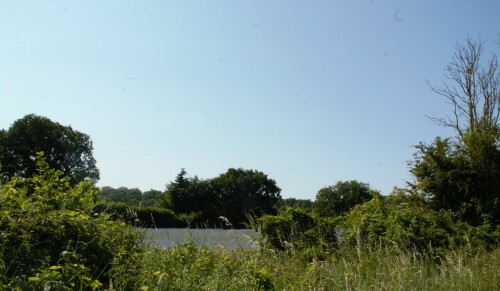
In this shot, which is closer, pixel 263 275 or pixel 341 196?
pixel 263 275

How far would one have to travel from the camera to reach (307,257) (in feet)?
28.0

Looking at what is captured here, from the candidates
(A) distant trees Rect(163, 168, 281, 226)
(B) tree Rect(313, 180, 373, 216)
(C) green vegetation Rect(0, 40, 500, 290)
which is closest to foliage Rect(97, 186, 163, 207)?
(C) green vegetation Rect(0, 40, 500, 290)

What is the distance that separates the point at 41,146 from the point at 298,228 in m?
34.5

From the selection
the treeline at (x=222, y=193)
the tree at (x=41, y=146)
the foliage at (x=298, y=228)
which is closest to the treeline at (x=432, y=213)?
the foliage at (x=298, y=228)

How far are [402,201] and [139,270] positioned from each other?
476 inches

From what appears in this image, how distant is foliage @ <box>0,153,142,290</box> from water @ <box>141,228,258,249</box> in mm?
727

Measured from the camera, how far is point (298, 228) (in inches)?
421

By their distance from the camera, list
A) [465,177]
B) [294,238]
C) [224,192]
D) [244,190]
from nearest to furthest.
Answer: [294,238], [465,177], [224,192], [244,190]

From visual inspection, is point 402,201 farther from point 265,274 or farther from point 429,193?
point 265,274

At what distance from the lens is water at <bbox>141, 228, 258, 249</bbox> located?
229 inches

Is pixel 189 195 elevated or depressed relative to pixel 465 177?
elevated

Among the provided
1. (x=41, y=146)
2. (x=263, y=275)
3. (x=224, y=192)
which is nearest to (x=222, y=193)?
(x=224, y=192)

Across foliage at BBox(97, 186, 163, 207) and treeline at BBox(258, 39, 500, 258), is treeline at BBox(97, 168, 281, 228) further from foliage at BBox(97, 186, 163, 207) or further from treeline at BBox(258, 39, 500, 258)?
treeline at BBox(258, 39, 500, 258)

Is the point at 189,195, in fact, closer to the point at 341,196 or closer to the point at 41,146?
the point at 41,146
